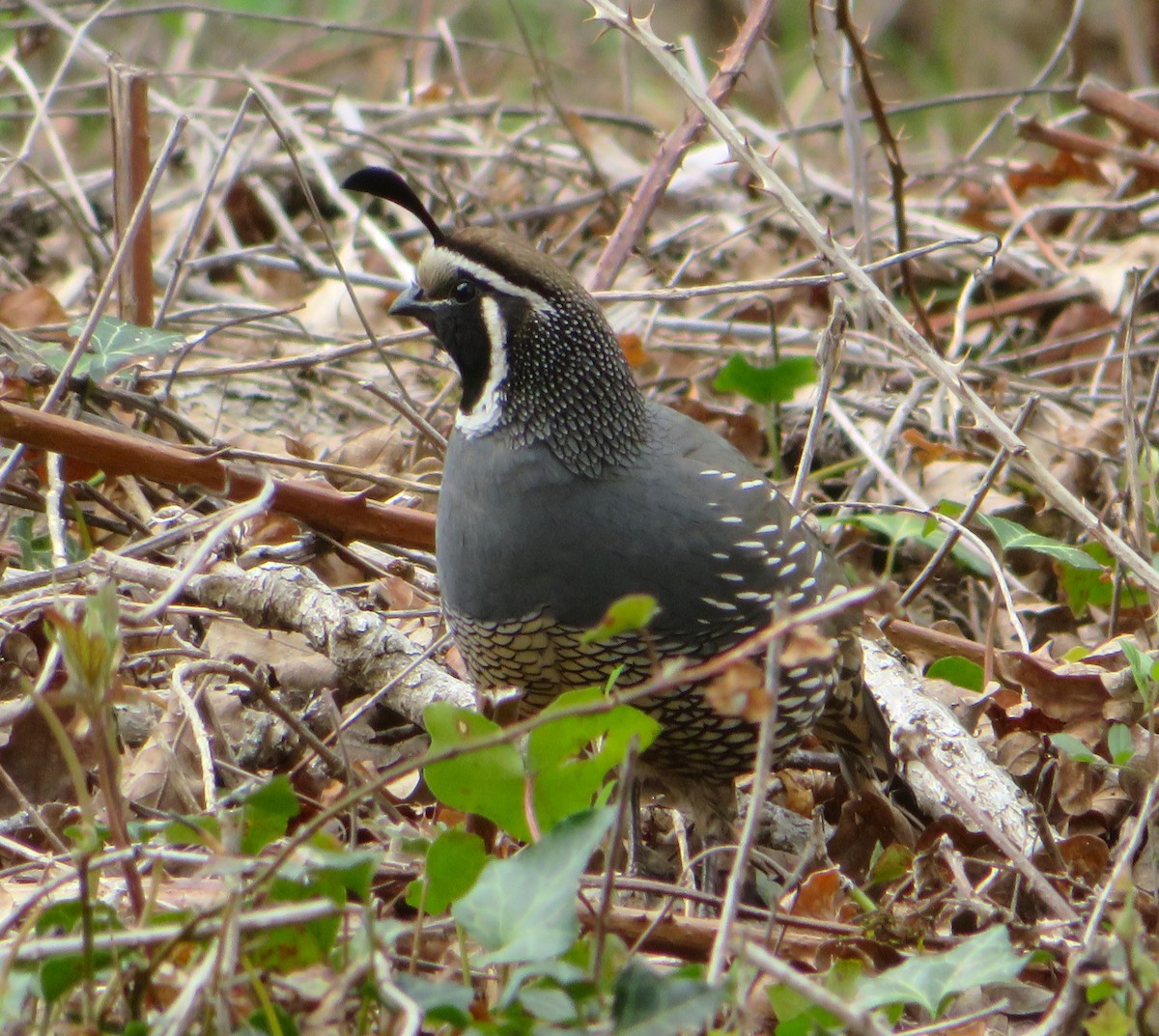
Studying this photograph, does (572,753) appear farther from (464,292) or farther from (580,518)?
(464,292)

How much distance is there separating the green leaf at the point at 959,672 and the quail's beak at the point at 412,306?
164 centimetres

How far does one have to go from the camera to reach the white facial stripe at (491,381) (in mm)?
3621

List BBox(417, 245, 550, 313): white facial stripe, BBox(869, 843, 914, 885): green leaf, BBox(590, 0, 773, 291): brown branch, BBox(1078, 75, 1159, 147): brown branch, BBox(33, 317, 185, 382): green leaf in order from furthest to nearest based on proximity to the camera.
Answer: BBox(1078, 75, 1159, 147): brown branch → BBox(590, 0, 773, 291): brown branch → BBox(33, 317, 185, 382): green leaf → BBox(417, 245, 550, 313): white facial stripe → BBox(869, 843, 914, 885): green leaf

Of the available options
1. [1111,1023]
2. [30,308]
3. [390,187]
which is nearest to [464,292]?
[390,187]

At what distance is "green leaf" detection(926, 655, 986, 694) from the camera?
400 cm

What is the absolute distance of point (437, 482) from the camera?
184 inches

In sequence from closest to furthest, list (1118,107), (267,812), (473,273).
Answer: (267,812) < (473,273) < (1118,107)

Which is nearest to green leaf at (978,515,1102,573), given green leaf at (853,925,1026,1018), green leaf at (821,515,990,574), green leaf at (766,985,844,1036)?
green leaf at (821,515,990,574)

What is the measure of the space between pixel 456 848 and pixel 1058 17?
40.4ft

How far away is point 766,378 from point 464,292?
1224mm

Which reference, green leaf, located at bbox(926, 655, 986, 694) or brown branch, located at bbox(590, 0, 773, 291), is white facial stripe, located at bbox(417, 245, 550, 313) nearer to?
brown branch, located at bbox(590, 0, 773, 291)

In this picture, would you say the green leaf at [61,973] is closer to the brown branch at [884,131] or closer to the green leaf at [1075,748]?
the green leaf at [1075,748]

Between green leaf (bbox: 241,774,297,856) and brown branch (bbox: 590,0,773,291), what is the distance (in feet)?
8.37

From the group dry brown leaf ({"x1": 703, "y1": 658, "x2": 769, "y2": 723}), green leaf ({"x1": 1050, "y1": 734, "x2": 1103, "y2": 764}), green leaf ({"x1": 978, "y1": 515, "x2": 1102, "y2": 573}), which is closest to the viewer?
dry brown leaf ({"x1": 703, "y1": 658, "x2": 769, "y2": 723})
